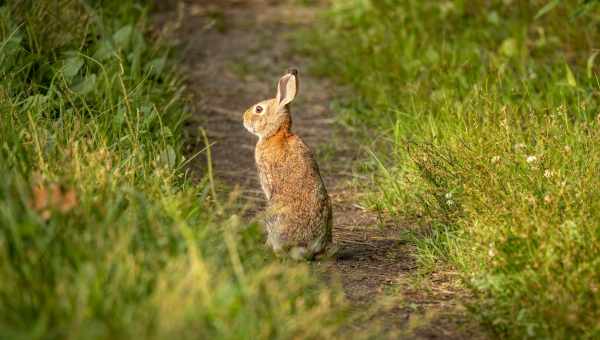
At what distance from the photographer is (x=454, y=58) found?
7816 millimetres

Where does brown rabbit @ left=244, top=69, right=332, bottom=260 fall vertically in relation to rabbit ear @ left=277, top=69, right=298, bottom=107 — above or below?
below

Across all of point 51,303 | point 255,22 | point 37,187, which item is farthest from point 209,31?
point 51,303

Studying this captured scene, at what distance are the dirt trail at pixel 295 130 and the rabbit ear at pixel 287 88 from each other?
0.73 metres

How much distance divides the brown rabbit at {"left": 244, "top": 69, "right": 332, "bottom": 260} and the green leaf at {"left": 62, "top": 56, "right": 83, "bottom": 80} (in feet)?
4.31

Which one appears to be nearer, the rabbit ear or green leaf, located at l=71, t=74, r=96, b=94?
the rabbit ear

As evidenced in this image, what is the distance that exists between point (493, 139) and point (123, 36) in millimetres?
3012

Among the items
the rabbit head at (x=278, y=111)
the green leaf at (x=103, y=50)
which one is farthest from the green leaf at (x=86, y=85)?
the rabbit head at (x=278, y=111)

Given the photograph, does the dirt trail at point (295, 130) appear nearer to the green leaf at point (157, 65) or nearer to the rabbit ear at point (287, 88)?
the green leaf at point (157, 65)

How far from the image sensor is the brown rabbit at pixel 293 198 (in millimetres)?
5008

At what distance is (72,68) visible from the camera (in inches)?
238

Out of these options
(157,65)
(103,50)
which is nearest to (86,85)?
(103,50)

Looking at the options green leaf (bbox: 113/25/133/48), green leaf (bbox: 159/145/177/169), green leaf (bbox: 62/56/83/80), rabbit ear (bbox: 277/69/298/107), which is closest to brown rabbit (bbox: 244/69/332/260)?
rabbit ear (bbox: 277/69/298/107)

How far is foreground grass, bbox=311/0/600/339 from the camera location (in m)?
4.09

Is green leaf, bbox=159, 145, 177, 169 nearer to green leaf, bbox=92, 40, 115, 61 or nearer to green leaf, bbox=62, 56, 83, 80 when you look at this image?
green leaf, bbox=62, 56, 83, 80
